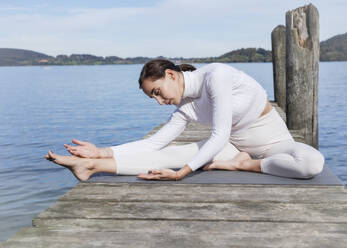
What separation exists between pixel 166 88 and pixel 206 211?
1133 millimetres

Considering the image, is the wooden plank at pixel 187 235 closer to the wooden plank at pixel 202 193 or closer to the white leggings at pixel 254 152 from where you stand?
the wooden plank at pixel 202 193

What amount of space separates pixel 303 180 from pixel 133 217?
5.37ft

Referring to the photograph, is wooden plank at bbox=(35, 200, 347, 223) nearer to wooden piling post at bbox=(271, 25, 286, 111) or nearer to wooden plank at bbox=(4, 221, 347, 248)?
wooden plank at bbox=(4, 221, 347, 248)

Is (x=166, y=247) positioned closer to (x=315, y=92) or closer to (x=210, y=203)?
(x=210, y=203)

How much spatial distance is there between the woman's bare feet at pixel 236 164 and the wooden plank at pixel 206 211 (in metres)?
0.95

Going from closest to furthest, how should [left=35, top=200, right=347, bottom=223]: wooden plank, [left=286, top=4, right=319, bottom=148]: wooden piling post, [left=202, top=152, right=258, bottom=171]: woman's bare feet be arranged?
1. [left=35, top=200, right=347, bottom=223]: wooden plank
2. [left=202, top=152, right=258, bottom=171]: woman's bare feet
3. [left=286, top=4, right=319, bottom=148]: wooden piling post

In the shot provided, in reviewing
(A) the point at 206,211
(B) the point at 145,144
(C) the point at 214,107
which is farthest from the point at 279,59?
(A) the point at 206,211

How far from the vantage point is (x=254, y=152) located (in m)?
4.28

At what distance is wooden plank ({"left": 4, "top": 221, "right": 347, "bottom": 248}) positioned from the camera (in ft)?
8.07

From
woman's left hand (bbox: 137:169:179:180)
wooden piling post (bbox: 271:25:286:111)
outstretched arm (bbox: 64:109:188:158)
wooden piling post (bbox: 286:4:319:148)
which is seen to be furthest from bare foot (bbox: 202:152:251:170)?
wooden piling post (bbox: 271:25:286:111)

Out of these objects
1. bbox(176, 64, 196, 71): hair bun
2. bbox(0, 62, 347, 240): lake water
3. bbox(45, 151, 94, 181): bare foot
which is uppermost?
bbox(176, 64, 196, 71): hair bun

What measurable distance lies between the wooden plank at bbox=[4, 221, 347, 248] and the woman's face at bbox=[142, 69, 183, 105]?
47.0 inches

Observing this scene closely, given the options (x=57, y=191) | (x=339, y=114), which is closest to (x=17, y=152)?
(x=57, y=191)

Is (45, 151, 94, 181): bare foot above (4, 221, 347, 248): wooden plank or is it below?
above
